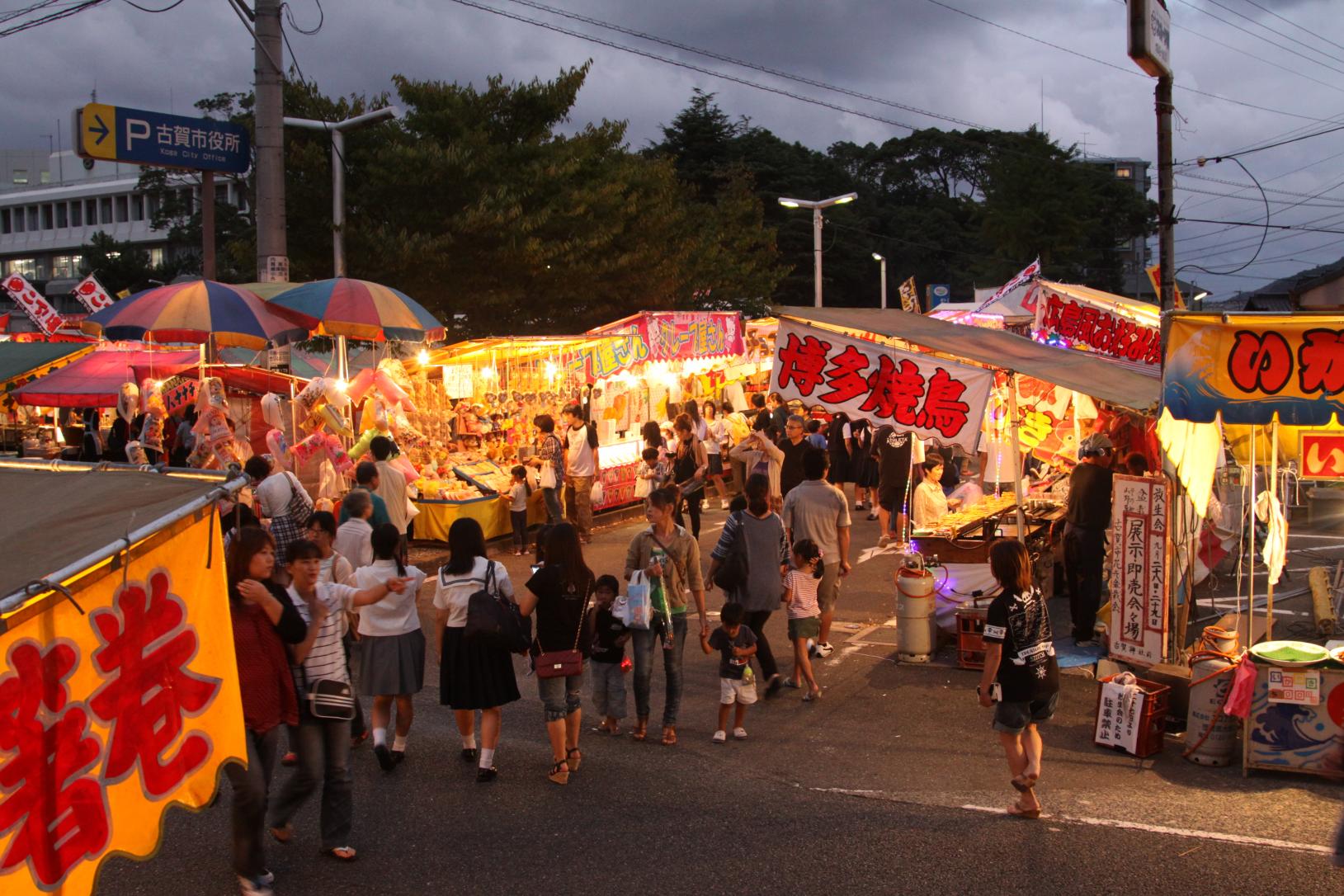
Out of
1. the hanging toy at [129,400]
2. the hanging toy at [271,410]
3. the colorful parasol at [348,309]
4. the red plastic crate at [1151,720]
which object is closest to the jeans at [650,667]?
the red plastic crate at [1151,720]

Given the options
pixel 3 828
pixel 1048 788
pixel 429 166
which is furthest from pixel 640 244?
pixel 3 828

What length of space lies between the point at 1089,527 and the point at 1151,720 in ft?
9.72

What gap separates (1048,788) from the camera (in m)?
6.73

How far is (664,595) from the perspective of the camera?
7.47 meters

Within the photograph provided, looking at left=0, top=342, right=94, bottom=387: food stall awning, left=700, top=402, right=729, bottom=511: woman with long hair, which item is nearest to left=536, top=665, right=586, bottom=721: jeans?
left=700, top=402, right=729, bottom=511: woman with long hair

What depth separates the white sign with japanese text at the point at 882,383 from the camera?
9188 millimetres

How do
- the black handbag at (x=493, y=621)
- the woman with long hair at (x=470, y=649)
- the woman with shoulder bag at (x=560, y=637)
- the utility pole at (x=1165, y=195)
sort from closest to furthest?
the black handbag at (x=493, y=621), the woman with long hair at (x=470, y=649), the woman with shoulder bag at (x=560, y=637), the utility pole at (x=1165, y=195)

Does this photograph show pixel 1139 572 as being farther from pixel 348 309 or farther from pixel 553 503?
pixel 348 309

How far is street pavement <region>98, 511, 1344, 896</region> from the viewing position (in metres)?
5.43

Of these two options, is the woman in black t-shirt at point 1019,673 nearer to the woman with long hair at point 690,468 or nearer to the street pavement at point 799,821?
the street pavement at point 799,821

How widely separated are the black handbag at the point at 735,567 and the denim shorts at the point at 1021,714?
7.74 ft

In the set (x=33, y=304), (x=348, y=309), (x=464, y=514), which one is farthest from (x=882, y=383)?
(x=33, y=304)

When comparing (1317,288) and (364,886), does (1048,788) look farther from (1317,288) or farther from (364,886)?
(1317,288)

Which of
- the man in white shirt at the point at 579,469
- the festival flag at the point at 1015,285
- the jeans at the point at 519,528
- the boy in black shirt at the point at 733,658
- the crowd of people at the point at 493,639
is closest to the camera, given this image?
the crowd of people at the point at 493,639
